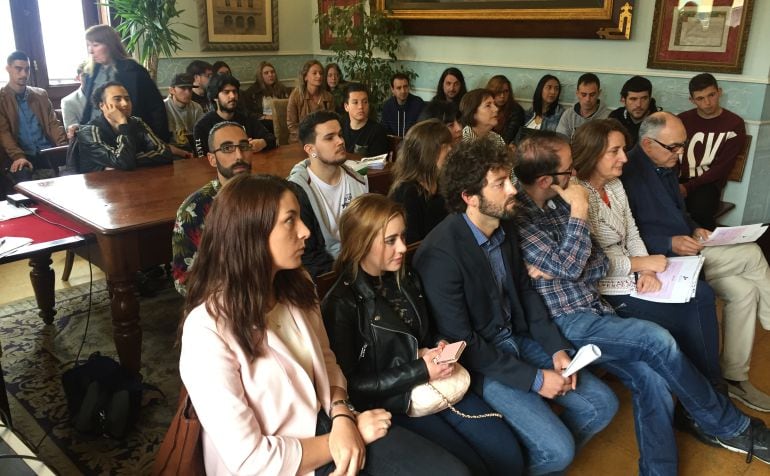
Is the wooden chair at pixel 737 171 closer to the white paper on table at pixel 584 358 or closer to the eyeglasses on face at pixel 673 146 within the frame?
the eyeglasses on face at pixel 673 146

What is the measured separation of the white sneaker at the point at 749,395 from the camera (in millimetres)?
2670

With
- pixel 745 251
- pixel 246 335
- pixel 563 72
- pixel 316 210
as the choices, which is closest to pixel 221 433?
pixel 246 335

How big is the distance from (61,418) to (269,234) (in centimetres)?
166

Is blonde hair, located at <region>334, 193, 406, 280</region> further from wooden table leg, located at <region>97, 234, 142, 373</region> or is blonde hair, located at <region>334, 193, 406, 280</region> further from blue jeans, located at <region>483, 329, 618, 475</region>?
wooden table leg, located at <region>97, 234, 142, 373</region>

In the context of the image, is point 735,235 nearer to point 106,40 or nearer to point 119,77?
point 119,77

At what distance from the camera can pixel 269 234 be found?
1.44 m

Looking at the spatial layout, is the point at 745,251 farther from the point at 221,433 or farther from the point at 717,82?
the point at 221,433

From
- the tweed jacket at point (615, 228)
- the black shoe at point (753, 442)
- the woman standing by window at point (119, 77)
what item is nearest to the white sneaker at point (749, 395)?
the black shoe at point (753, 442)

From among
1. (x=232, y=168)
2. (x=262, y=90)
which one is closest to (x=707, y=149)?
(x=232, y=168)

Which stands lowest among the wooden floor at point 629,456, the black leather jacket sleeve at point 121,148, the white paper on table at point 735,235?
the wooden floor at point 629,456

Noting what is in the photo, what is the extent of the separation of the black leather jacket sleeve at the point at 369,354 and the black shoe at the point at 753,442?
135cm

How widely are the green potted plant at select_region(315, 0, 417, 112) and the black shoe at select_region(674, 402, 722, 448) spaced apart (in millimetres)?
4534

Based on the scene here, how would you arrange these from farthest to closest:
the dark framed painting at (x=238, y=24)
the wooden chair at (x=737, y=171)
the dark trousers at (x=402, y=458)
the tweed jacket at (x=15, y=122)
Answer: the dark framed painting at (x=238, y=24) < the tweed jacket at (x=15, y=122) < the wooden chair at (x=737, y=171) < the dark trousers at (x=402, y=458)

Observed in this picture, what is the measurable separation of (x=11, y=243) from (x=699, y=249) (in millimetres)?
2827
